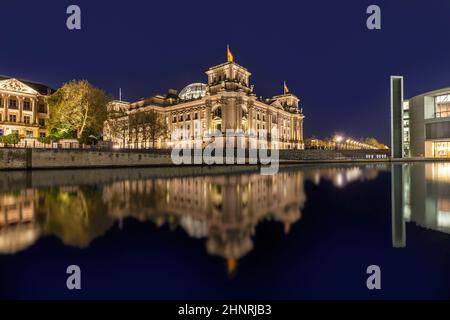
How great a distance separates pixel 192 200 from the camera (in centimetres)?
1067

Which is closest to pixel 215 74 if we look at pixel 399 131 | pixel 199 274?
pixel 399 131

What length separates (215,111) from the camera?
8831cm

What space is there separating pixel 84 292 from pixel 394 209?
353 inches

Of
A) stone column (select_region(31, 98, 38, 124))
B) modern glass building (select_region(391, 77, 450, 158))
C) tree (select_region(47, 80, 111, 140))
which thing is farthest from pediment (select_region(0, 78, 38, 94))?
modern glass building (select_region(391, 77, 450, 158))

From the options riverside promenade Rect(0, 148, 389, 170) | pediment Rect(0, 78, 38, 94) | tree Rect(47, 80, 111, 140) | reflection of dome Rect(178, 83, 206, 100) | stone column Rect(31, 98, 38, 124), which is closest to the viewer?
riverside promenade Rect(0, 148, 389, 170)

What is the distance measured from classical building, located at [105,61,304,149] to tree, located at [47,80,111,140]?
20.7 meters

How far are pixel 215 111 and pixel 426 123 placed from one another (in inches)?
2489

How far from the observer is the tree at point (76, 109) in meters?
44.9

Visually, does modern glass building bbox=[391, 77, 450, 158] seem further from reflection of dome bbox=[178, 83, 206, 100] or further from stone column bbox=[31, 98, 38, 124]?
stone column bbox=[31, 98, 38, 124]

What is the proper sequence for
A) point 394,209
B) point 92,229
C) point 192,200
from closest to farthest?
point 92,229 → point 394,209 → point 192,200

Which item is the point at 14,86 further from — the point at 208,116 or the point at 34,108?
the point at 208,116

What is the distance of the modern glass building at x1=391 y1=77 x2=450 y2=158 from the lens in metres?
77.6

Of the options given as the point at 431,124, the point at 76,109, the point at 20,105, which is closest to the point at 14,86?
the point at 20,105

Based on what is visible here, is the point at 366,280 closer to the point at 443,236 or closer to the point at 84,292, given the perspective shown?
the point at 443,236
